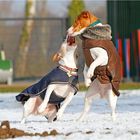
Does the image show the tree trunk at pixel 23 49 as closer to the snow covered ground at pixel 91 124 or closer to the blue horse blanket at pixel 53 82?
the snow covered ground at pixel 91 124

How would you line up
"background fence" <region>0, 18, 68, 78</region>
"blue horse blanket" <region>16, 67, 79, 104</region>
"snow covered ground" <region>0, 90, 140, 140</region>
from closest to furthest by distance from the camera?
"snow covered ground" <region>0, 90, 140, 140</region> → "blue horse blanket" <region>16, 67, 79, 104</region> → "background fence" <region>0, 18, 68, 78</region>

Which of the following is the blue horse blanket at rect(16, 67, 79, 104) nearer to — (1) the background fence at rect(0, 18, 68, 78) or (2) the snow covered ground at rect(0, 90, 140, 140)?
(2) the snow covered ground at rect(0, 90, 140, 140)

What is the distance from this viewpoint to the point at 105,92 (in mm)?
9125

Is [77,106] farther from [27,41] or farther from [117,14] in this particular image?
[27,41]

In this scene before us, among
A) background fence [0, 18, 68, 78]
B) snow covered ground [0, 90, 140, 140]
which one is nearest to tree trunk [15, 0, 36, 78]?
background fence [0, 18, 68, 78]

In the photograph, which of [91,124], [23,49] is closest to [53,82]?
[91,124]

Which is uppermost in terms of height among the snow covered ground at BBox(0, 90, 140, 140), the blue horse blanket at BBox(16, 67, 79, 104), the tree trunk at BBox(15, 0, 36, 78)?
the blue horse blanket at BBox(16, 67, 79, 104)

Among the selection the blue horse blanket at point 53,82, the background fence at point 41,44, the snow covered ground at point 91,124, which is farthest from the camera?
the background fence at point 41,44

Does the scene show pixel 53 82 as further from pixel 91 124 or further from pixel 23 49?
pixel 23 49

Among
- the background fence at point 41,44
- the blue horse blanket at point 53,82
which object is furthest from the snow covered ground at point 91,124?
the background fence at point 41,44

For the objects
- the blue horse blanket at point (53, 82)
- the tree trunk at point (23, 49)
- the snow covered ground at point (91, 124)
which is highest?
the blue horse blanket at point (53, 82)

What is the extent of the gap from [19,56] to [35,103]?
62.2 feet

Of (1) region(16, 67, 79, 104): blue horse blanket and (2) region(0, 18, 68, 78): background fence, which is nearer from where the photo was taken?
(1) region(16, 67, 79, 104): blue horse blanket

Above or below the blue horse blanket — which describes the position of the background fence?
below
